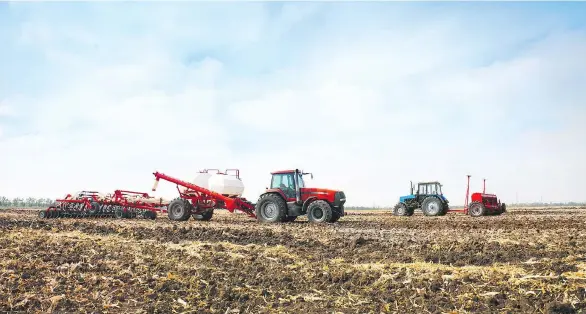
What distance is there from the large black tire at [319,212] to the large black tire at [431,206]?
12416 millimetres

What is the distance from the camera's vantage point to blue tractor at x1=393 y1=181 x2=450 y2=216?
28594 mm

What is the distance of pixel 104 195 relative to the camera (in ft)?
78.2

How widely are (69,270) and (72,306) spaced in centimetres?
176

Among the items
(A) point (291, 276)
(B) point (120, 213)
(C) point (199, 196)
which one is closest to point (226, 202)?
(C) point (199, 196)

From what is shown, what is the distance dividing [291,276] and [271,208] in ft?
37.7

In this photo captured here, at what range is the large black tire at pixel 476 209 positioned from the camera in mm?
28484

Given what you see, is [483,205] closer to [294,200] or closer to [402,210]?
[402,210]

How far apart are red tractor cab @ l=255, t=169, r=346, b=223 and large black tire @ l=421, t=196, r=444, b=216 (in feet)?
37.2

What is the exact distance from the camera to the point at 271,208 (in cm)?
1923

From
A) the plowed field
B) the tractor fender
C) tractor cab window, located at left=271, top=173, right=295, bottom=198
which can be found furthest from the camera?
tractor cab window, located at left=271, top=173, right=295, bottom=198

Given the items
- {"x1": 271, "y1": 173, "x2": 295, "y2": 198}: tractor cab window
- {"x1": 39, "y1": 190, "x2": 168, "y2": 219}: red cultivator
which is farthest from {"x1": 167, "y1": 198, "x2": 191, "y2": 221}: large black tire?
{"x1": 271, "y1": 173, "x2": 295, "y2": 198}: tractor cab window

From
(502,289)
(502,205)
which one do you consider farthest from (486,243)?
(502,205)

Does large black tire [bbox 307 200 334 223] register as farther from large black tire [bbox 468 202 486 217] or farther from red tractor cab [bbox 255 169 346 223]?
large black tire [bbox 468 202 486 217]

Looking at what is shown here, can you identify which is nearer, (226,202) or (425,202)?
(226,202)
